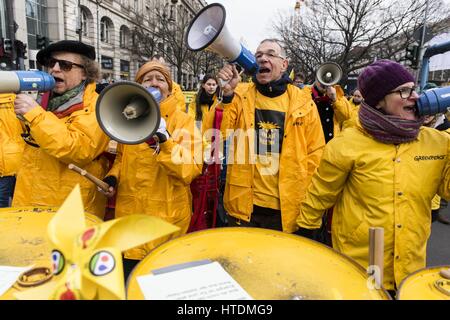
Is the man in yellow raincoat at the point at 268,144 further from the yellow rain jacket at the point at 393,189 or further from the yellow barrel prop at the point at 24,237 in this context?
the yellow barrel prop at the point at 24,237

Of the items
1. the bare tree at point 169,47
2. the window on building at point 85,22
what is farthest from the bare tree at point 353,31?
the window on building at point 85,22

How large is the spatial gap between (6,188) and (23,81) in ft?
8.04

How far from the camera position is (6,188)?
161 inches

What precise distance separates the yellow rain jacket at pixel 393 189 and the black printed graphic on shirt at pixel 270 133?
32.6 inches

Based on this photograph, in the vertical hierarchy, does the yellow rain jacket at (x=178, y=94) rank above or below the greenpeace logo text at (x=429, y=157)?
above

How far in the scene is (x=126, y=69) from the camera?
3731 cm

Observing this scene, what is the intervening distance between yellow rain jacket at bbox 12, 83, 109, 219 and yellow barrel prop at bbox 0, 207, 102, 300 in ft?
1.36

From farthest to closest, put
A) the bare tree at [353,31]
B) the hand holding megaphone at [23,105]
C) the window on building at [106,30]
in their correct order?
the window on building at [106,30]
the bare tree at [353,31]
the hand holding megaphone at [23,105]

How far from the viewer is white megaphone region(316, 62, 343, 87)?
182 inches

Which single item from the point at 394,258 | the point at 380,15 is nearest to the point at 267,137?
the point at 394,258

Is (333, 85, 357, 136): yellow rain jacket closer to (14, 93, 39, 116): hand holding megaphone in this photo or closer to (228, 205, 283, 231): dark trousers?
(228, 205, 283, 231): dark trousers

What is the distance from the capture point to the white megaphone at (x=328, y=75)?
4633mm

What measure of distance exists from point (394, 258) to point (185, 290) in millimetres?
1320

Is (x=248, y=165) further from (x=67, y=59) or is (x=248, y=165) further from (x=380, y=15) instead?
(x=380, y=15)
